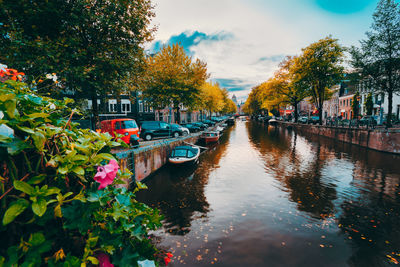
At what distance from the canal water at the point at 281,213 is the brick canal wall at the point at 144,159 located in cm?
77

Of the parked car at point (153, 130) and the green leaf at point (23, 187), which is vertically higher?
the green leaf at point (23, 187)

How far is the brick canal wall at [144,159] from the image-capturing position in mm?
11312

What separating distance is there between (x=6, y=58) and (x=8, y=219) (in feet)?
38.6

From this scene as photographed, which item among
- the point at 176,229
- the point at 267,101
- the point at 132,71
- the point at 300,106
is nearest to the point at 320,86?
the point at 267,101

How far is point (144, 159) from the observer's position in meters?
13.1

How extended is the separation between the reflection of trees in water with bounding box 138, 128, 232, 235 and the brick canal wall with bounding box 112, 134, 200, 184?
68cm

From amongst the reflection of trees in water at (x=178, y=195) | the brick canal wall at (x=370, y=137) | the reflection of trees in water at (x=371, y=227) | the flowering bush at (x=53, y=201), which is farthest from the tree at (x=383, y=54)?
the flowering bush at (x=53, y=201)

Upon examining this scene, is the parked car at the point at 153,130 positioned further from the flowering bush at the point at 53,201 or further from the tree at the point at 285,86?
the tree at the point at 285,86

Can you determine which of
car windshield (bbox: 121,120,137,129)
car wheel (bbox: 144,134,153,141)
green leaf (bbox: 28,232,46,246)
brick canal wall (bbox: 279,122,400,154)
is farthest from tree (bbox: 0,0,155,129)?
brick canal wall (bbox: 279,122,400,154)

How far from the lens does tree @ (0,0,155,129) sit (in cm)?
880

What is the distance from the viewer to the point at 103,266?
136 centimetres

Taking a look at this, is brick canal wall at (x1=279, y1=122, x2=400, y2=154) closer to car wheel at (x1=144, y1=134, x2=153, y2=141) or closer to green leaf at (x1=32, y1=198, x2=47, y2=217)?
car wheel at (x1=144, y1=134, x2=153, y2=141)

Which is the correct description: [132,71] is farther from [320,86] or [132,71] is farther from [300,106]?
[300,106]

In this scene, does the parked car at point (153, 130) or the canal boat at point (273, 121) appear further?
the canal boat at point (273, 121)
